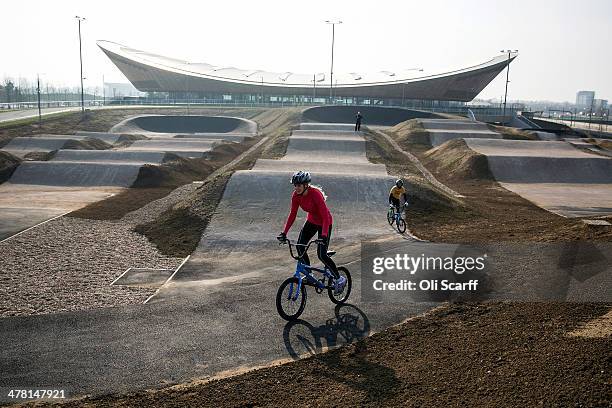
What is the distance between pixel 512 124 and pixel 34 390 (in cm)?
9283

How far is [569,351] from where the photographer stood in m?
7.41

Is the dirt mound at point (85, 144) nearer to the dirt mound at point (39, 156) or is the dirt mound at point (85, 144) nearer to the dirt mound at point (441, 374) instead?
the dirt mound at point (39, 156)

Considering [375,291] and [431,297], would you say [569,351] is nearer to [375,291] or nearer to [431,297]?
[431,297]

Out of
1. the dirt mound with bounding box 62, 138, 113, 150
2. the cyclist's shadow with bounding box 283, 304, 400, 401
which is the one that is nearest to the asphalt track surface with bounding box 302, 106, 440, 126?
the dirt mound with bounding box 62, 138, 113, 150

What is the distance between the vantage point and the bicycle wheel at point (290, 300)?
9859mm

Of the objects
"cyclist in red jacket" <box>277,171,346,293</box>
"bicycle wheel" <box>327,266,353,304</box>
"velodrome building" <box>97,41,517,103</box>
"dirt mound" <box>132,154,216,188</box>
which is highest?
"velodrome building" <box>97,41,517,103</box>

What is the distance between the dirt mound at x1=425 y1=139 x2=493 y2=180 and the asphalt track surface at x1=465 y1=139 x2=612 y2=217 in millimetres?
720

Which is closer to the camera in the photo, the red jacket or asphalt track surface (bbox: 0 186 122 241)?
the red jacket

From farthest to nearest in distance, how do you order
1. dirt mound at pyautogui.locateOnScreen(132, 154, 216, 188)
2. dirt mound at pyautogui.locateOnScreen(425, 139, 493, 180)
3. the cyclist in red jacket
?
dirt mound at pyautogui.locateOnScreen(425, 139, 493, 180) → dirt mound at pyautogui.locateOnScreen(132, 154, 216, 188) → the cyclist in red jacket

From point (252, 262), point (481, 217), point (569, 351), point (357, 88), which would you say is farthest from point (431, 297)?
point (357, 88)

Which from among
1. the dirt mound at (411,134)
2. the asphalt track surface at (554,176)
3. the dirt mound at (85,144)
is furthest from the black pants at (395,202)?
the dirt mound at (85,144)

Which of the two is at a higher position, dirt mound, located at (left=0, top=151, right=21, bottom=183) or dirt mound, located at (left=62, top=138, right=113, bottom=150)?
dirt mound, located at (left=62, top=138, right=113, bottom=150)

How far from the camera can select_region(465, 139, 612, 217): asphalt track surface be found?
2778 cm

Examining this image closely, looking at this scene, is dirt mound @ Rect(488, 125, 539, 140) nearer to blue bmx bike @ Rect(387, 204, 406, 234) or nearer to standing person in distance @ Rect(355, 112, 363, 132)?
standing person in distance @ Rect(355, 112, 363, 132)
